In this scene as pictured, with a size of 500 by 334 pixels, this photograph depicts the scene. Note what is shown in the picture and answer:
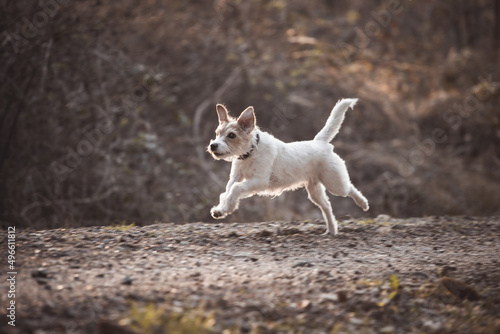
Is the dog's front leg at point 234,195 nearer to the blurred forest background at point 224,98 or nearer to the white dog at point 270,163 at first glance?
the white dog at point 270,163

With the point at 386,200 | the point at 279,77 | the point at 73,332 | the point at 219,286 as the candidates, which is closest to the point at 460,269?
the point at 219,286

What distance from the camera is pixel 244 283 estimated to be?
15.9 feet

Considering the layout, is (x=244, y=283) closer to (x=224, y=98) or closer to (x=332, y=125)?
(x=332, y=125)

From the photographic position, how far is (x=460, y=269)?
18.6ft

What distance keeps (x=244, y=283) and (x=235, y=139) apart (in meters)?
2.47

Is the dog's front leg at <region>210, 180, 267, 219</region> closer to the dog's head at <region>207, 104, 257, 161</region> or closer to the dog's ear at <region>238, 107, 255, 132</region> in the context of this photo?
the dog's head at <region>207, 104, 257, 161</region>

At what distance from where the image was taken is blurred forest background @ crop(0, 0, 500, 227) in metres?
10.8

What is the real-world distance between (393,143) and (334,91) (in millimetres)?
2597

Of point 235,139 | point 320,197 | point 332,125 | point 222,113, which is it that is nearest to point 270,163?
point 235,139

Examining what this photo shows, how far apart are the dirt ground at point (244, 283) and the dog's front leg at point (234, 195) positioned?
0.42 meters

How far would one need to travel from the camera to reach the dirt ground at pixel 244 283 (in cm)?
399

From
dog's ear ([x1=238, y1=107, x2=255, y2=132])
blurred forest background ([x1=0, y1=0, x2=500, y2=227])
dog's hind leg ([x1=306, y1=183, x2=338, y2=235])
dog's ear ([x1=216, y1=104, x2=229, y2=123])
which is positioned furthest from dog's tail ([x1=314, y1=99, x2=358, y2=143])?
blurred forest background ([x1=0, y1=0, x2=500, y2=227])

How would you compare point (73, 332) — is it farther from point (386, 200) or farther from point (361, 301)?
point (386, 200)

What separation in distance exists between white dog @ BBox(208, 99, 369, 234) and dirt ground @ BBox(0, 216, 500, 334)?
0.64 m
